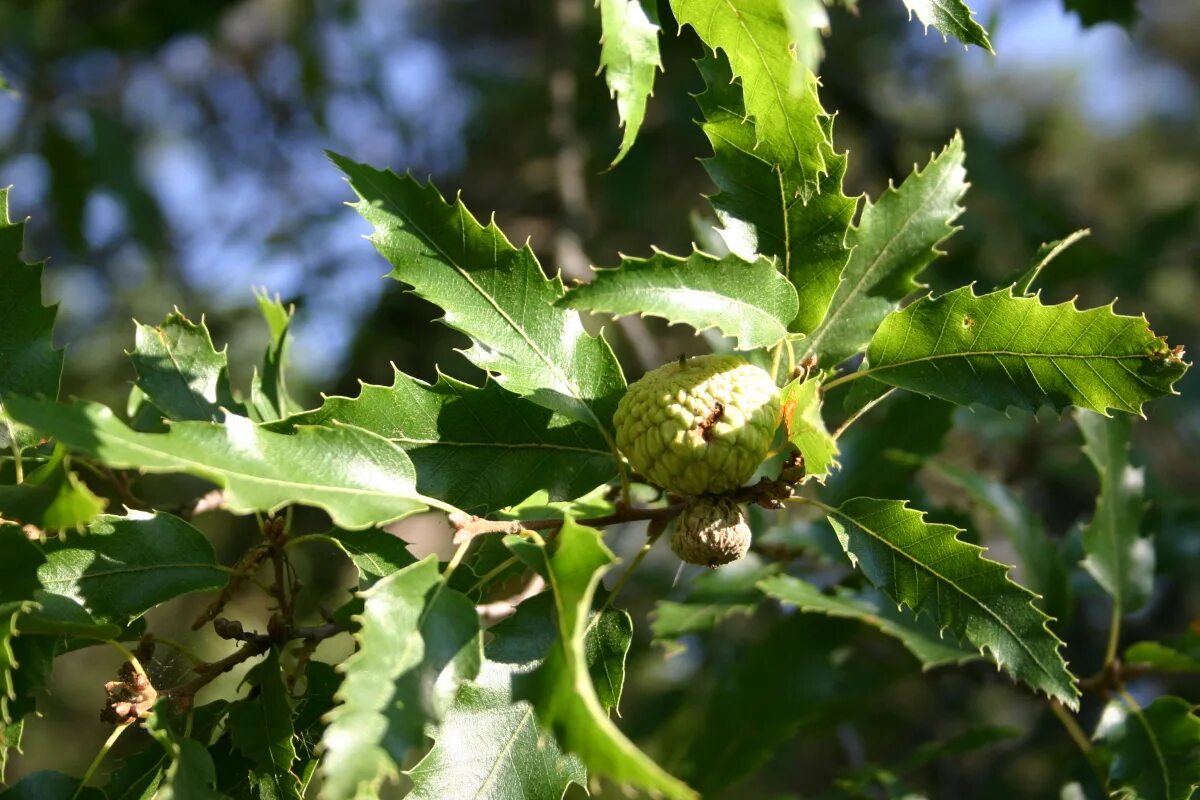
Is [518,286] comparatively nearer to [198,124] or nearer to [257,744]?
[257,744]

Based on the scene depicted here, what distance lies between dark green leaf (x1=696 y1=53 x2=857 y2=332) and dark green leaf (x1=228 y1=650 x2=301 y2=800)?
59 cm

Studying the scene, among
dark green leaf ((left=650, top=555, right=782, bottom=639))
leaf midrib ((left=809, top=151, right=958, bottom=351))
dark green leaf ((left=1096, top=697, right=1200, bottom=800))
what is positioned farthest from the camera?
dark green leaf ((left=650, top=555, right=782, bottom=639))

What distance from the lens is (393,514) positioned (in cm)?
83

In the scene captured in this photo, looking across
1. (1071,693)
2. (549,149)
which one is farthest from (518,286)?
(549,149)

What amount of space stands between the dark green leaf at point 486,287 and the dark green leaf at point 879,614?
1.46 feet

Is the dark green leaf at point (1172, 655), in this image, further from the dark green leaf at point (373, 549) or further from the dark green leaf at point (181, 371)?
the dark green leaf at point (181, 371)

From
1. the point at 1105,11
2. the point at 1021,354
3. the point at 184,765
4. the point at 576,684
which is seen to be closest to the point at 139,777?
the point at 184,765

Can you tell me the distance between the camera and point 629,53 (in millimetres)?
918

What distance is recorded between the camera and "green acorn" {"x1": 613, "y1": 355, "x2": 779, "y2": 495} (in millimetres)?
871

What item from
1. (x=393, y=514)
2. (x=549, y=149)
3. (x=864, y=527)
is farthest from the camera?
(x=549, y=149)

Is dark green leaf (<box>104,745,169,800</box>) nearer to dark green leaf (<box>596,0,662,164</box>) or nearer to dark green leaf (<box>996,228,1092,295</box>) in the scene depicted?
dark green leaf (<box>596,0,662,164</box>)

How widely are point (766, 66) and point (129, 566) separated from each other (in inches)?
29.1

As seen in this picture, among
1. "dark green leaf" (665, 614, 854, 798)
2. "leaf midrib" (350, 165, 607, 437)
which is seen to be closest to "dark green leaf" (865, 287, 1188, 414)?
"leaf midrib" (350, 165, 607, 437)

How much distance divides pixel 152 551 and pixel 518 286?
0.43m
